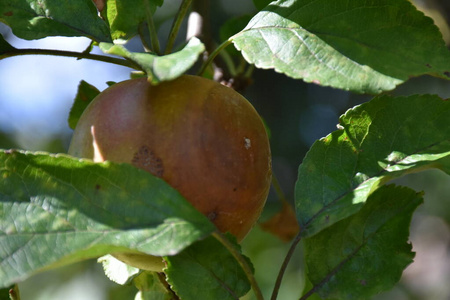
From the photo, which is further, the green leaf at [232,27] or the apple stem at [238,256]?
the green leaf at [232,27]

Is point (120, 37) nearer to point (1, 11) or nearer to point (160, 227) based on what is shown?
point (1, 11)

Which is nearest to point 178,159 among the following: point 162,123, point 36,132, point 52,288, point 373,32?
point 162,123

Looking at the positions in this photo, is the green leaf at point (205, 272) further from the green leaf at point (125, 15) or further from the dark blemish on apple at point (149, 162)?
the green leaf at point (125, 15)

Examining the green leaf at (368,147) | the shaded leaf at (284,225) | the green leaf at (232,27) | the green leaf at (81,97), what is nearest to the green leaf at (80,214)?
the green leaf at (368,147)

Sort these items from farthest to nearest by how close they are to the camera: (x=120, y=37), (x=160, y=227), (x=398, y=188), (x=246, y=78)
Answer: (x=246, y=78), (x=120, y=37), (x=398, y=188), (x=160, y=227)

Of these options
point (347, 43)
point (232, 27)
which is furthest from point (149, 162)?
point (232, 27)

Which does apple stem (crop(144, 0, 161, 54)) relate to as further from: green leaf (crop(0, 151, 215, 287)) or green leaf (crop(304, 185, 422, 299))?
green leaf (crop(304, 185, 422, 299))

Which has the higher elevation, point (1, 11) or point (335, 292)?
point (1, 11)

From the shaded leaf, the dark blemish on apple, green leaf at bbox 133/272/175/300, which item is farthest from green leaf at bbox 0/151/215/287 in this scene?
the shaded leaf
